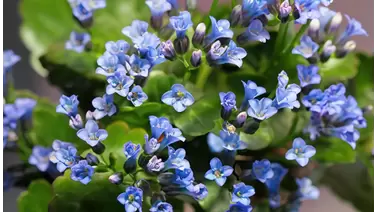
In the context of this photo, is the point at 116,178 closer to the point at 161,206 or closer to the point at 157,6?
the point at 161,206

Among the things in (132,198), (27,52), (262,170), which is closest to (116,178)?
(132,198)

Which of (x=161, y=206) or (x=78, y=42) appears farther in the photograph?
(x=78, y=42)

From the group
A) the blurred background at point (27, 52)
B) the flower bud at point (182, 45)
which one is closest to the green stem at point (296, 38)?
the flower bud at point (182, 45)

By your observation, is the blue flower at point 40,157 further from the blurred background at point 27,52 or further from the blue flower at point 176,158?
the blurred background at point 27,52

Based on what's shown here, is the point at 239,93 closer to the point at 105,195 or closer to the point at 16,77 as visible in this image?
the point at 105,195

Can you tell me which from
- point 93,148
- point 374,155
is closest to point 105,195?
point 93,148

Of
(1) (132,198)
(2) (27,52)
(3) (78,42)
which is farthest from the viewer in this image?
(2) (27,52)

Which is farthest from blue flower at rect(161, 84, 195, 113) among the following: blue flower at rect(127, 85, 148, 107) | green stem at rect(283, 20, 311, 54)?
green stem at rect(283, 20, 311, 54)
